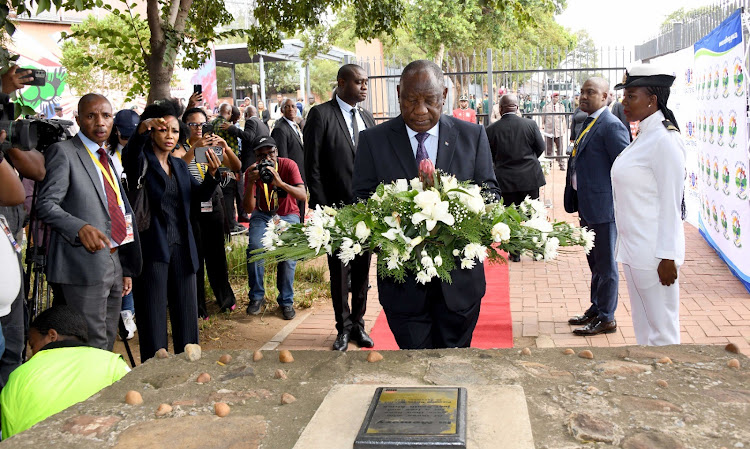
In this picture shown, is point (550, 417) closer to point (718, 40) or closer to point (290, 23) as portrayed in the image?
point (290, 23)

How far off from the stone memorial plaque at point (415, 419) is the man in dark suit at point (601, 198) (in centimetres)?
393

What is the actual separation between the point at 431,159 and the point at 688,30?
29.9ft

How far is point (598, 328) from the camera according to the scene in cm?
655

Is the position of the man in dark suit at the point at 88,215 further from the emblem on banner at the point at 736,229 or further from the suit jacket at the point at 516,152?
the emblem on banner at the point at 736,229

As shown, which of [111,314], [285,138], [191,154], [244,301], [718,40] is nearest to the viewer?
[111,314]

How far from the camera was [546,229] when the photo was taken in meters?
3.47

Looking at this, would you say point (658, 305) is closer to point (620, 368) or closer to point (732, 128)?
point (620, 368)

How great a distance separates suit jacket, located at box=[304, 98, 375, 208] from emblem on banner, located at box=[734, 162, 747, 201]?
4386mm

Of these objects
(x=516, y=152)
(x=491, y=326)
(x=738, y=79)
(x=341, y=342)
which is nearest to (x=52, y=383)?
(x=341, y=342)

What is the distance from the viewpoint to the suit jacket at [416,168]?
4012 millimetres

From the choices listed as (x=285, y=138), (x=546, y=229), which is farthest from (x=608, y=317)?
(x=285, y=138)

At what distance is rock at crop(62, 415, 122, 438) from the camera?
8.97 feet

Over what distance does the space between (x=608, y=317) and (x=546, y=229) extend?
136 inches

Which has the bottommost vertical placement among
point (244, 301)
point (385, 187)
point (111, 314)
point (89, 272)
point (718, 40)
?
point (244, 301)
